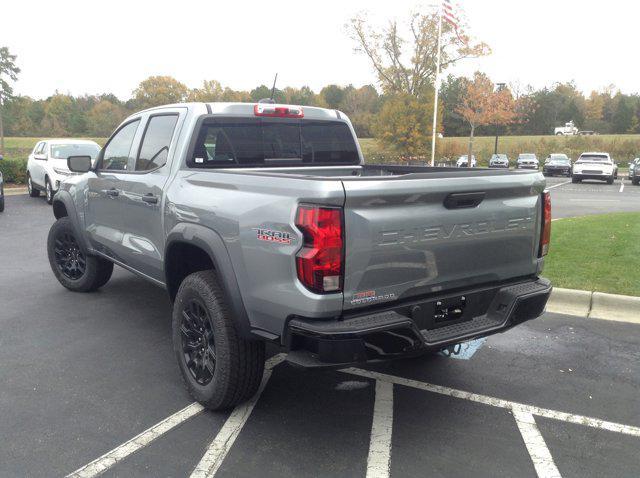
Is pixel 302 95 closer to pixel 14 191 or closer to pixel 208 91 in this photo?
pixel 208 91

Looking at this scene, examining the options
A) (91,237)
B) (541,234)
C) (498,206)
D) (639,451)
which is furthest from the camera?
(91,237)

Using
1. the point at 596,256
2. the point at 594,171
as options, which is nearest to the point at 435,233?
the point at 596,256

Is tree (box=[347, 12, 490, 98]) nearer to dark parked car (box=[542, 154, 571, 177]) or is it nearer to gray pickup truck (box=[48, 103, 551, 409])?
dark parked car (box=[542, 154, 571, 177])

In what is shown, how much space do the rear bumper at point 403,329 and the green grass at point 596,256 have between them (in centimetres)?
286

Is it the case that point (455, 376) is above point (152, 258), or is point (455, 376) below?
below

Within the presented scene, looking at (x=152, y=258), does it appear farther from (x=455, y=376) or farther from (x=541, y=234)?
(x=541, y=234)

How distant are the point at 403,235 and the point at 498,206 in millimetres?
807

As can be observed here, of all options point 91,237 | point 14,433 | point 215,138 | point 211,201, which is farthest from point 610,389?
point 91,237

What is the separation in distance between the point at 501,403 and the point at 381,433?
0.95 m

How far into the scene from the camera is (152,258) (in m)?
4.28

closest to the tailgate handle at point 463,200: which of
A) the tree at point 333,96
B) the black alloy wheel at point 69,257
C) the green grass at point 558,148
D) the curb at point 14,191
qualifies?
the black alloy wheel at point 69,257

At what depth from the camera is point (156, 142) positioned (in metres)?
4.43

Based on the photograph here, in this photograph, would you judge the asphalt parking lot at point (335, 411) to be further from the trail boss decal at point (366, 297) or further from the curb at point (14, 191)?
the curb at point (14, 191)

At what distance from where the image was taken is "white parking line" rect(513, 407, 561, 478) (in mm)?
2887
